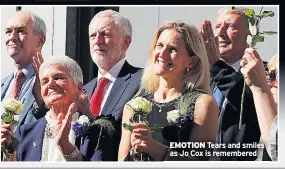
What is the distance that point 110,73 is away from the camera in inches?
326

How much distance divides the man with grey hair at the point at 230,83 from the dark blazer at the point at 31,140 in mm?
1769

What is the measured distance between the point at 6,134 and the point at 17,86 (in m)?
0.50

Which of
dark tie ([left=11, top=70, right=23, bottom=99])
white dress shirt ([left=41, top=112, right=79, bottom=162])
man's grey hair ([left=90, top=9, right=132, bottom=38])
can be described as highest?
man's grey hair ([left=90, top=9, right=132, bottom=38])

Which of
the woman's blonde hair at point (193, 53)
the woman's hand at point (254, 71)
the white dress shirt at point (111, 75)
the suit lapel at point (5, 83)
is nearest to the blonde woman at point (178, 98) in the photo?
the woman's blonde hair at point (193, 53)

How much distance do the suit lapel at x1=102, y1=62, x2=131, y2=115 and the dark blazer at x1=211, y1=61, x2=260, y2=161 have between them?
0.88 metres

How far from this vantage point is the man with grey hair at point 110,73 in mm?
8227

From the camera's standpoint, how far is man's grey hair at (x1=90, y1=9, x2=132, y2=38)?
8.22 m

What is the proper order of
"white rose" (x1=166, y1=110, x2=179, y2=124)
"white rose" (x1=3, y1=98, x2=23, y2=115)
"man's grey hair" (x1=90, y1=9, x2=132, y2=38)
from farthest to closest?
"white rose" (x1=3, y1=98, x2=23, y2=115) < "man's grey hair" (x1=90, y1=9, x2=132, y2=38) < "white rose" (x1=166, y1=110, x2=179, y2=124)

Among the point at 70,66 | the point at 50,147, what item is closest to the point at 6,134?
the point at 50,147

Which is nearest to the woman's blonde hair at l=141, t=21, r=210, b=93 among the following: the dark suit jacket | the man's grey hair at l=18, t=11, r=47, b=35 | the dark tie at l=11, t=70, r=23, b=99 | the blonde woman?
the blonde woman

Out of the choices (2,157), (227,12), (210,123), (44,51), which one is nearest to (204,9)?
(227,12)

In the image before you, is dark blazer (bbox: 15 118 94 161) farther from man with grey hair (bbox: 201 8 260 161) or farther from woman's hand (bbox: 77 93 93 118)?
man with grey hair (bbox: 201 8 260 161)

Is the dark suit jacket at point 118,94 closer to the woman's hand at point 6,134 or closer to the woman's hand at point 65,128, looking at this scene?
the woman's hand at point 65,128

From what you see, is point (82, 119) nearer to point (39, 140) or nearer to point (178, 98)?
point (39, 140)
